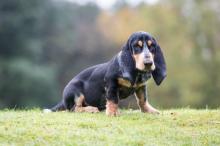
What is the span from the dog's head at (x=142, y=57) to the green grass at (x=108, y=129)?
915 millimetres

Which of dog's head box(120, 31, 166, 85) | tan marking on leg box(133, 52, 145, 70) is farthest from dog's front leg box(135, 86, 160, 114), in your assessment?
tan marking on leg box(133, 52, 145, 70)

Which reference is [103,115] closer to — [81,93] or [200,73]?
[81,93]

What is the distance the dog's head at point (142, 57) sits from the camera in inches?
555

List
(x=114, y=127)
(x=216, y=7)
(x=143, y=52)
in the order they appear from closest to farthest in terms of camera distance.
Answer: (x=114, y=127) < (x=143, y=52) < (x=216, y=7)

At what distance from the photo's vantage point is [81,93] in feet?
53.9

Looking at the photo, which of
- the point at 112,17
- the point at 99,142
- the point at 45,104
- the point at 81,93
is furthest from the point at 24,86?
the point at 99,142

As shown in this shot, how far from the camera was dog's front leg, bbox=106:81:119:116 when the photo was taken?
14758 millimetres

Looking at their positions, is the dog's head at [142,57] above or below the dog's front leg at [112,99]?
above

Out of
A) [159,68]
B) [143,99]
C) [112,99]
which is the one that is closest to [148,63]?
[159,68]

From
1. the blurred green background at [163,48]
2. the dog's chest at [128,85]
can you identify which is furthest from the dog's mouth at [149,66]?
the blurred green background at [163,48]

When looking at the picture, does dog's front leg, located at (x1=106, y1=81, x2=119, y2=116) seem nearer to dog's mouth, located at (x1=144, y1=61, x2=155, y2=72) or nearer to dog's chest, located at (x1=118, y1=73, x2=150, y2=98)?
dog's chest, located at (x1=118, y1=73, x2=150, y2=98)

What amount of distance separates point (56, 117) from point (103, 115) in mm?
1090

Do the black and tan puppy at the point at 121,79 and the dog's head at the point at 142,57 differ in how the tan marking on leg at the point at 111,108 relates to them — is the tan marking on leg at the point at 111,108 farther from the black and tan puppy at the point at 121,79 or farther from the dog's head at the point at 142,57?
the dog's head at the point at 142,57

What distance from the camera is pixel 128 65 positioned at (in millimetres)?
14578
